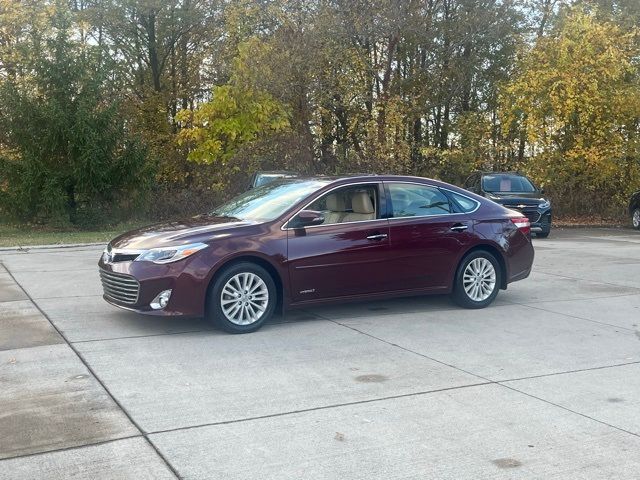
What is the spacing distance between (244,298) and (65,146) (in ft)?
50.8

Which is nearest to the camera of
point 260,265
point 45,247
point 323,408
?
point 323,408

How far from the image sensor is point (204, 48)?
1267 inches

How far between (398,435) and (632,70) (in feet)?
82.0

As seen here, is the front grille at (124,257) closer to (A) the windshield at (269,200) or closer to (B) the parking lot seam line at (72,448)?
(A) the windshield at (269,200)

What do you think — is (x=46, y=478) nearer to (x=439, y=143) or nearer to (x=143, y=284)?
(x=143, y=284)

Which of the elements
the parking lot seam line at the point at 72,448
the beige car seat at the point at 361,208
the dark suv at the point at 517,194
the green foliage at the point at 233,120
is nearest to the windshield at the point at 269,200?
the beige car seat at the point at 361,208

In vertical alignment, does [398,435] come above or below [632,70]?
below

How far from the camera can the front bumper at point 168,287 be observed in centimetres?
750

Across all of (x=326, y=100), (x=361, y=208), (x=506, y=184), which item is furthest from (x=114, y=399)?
(x=326, y=100)

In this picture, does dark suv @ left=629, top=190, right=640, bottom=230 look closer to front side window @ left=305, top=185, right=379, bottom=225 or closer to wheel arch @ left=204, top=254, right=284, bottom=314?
front side window @ left=305, top=185, right=379, bottom=225

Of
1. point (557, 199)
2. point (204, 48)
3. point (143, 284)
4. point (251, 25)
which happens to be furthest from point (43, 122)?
point (557, 199)

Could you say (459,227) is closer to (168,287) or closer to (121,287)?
(168,287)

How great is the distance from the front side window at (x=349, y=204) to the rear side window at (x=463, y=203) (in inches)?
44.7

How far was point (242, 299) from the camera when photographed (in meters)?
7.78
